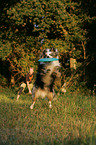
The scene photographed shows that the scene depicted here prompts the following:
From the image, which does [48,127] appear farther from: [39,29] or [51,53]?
[39,29]

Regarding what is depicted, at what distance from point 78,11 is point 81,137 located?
12.3m

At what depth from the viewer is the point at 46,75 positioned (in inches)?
283

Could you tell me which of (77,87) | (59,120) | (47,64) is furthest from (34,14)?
(59,120)

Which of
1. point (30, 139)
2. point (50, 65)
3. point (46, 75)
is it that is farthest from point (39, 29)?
point (30, 139)

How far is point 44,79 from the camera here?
23.6ft

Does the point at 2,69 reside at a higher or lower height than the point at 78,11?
lower

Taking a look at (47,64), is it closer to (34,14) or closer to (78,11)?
(34,14)

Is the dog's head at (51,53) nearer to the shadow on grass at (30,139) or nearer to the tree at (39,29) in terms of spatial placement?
the shadow on grass at (30,139)

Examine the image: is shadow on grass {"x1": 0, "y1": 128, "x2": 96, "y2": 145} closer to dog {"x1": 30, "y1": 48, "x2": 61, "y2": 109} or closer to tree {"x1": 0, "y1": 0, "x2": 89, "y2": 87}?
dog {"x1": 30, "y1": 48, "x2": 61, "y2": 109}

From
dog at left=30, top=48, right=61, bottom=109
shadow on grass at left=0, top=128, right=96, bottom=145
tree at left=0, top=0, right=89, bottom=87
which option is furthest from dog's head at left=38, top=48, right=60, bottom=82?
tree at left=0, top=0, right=89, bottom=87

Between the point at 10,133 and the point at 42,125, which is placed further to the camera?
the point at 42,125

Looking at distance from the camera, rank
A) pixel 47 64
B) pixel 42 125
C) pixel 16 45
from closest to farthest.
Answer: pixel 42 125 → pixel 47 64 → pixel 16 45

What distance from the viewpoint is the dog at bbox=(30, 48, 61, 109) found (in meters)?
6.88

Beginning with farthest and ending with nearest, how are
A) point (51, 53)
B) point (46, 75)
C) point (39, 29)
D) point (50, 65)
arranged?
point (39, 29) < point (46, 75) < point (50, 65) < point (51, 53)
